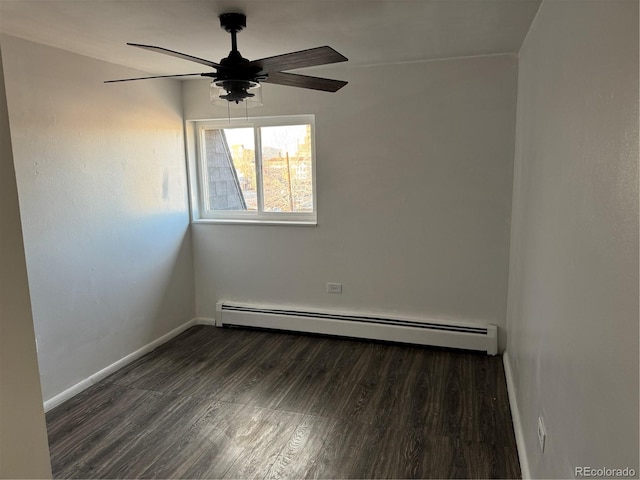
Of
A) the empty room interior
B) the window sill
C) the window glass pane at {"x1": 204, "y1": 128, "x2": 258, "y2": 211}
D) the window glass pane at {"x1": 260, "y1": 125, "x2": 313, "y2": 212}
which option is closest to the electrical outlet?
the empty room interior

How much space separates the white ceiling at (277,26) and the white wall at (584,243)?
485 mm

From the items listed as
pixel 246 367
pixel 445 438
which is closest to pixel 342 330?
pixel 246 367

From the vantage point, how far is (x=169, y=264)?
13.1ft

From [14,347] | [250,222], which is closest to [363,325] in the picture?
[250,222]

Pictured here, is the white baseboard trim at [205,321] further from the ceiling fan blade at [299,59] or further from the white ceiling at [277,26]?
the ceiling fan blade at [299,59]

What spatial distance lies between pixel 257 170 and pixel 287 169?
31 centimetres

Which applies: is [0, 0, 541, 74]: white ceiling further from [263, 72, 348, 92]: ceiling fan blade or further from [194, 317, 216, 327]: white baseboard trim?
[194, 317, 216, 327]: white baseboard trim

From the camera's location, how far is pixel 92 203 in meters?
3.12

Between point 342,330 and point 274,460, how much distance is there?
5.70 ft

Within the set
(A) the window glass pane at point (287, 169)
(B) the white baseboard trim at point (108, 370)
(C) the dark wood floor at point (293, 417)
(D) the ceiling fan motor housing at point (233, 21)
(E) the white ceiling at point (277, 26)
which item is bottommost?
(C) the dark wood floor at point (293, 417)

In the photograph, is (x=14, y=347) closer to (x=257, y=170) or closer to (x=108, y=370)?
(x=108, y=370)

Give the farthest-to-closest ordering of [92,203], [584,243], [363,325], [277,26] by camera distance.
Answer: [363,325], [92,203], [277,26], [584,243]

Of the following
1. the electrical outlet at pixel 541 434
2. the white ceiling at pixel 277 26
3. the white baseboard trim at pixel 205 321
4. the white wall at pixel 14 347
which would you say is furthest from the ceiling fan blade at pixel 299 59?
the white baseboard trim at pixel 205 321

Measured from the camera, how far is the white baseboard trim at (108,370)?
289cm
